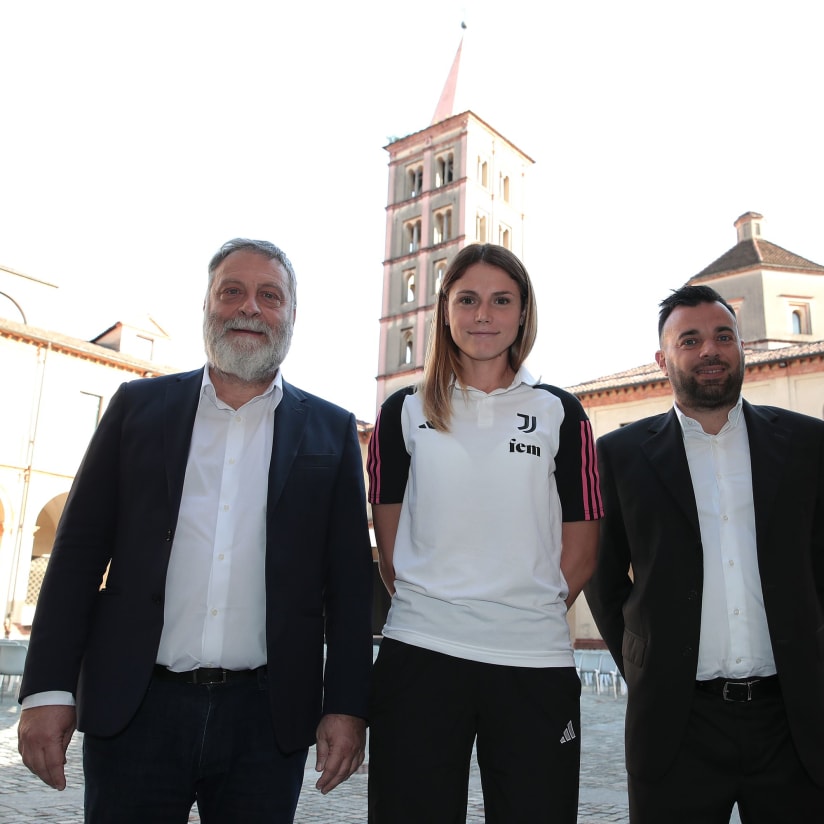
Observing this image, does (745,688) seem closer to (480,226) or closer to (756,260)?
(756,260)

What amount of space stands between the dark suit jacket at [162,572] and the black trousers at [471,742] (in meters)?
0.21

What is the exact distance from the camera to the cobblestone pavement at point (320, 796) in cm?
559

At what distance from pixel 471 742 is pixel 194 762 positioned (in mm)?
817

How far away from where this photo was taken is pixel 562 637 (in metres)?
2.45

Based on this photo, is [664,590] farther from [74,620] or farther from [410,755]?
[74,620]

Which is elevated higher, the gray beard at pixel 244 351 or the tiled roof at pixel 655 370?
the tiled roof at pixel 655 370

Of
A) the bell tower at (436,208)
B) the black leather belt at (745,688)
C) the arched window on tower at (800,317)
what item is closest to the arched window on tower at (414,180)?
the bell tower at (436,208)

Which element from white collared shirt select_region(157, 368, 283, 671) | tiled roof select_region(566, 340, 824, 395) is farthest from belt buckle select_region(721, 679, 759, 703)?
tiled roof select_region(566, 340, 824, 395)

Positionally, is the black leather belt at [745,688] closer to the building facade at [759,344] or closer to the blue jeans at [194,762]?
the blue jeans at [194,762]

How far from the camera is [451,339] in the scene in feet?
9.31

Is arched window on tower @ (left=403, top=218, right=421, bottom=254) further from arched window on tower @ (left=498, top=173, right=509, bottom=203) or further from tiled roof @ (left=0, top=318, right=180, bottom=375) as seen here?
tiled roof @ (left=0, top=318, right=180, bottom=375)

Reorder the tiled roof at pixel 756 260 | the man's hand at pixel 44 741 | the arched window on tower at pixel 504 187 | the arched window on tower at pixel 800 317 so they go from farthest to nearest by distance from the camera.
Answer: the arched window on tower at pixel 504 187 < the tiled roof at pixel 756 260 < the arched window on tower at pixel 800 317 < the man's hand at pixel 44 741

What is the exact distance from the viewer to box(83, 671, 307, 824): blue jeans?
7.64 feet

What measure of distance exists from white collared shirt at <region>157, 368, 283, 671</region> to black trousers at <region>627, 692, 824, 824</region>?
4.68ft
